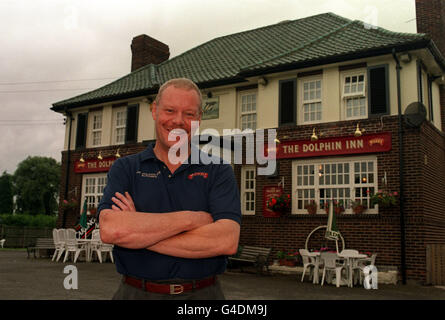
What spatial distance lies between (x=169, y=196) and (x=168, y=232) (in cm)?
22

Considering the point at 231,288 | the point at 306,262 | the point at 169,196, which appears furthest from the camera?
the point at 306,262

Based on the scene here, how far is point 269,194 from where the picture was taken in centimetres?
1598

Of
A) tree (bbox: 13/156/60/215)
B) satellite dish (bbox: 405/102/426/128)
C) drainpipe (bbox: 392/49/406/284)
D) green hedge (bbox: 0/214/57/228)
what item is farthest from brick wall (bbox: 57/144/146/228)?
tree (bbox: 13/156/60/215)

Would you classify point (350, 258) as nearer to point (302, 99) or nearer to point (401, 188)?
point (401, 188)

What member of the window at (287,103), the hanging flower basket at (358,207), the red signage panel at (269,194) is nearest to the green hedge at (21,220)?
the red signage panel at (269,194)

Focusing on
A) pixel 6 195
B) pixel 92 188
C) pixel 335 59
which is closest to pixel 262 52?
pixel 335 59

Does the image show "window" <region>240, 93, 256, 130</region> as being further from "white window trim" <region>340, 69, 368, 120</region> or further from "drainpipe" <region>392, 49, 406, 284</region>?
"drainpipe" <region>392, 49, 406, 284</region>

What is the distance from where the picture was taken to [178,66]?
73.8ft

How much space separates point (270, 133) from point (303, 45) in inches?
165

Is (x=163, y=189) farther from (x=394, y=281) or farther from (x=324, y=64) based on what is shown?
(x=324, y=64)

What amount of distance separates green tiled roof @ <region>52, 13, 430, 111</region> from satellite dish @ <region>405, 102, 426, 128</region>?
189 cm

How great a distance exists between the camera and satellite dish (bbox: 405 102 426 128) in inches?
527

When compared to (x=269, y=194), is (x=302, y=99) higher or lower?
higher
